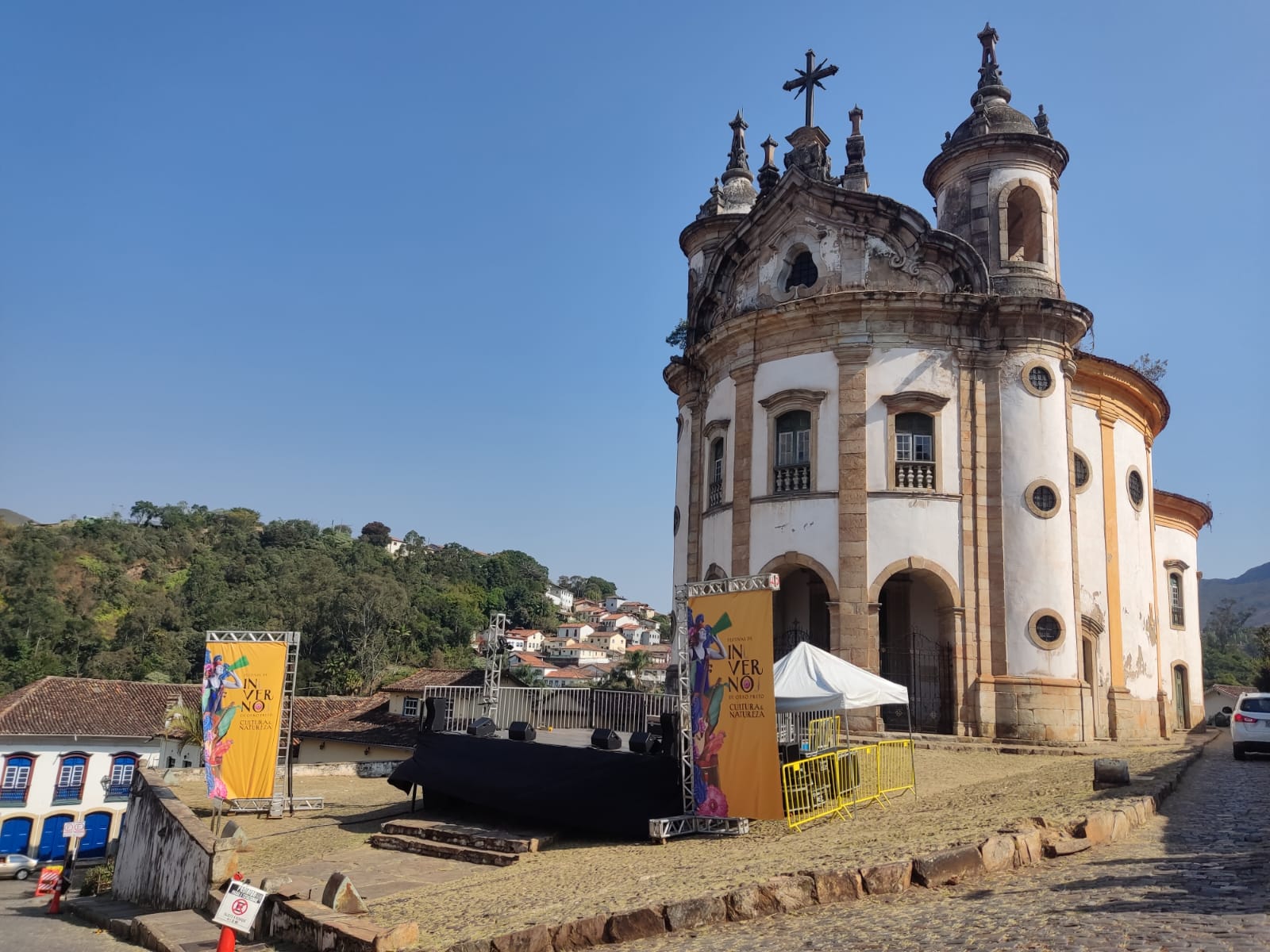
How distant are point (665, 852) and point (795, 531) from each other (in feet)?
36.5

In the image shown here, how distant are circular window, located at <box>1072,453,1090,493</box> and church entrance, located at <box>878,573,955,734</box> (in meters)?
4.72

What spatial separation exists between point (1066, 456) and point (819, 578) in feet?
19.6

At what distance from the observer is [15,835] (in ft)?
120

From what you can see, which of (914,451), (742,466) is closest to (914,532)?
(914,451)

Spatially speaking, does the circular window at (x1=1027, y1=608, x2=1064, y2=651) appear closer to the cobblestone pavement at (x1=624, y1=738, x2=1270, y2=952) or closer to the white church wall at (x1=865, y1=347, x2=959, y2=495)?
the white church wall at (x1=865, y1=347, x2=959, y2=495)

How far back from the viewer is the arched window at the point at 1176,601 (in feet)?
101

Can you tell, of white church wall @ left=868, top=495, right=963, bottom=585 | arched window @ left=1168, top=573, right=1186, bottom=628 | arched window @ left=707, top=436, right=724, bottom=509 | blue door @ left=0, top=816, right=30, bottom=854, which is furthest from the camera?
blue door @ left=0, top=816, right=30, bottom=854

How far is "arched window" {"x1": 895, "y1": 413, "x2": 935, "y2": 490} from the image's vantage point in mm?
21375

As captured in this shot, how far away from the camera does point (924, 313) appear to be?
2167 cm

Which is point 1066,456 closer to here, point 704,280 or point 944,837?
point 704,280

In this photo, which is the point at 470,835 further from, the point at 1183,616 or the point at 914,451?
the point at 1183,616

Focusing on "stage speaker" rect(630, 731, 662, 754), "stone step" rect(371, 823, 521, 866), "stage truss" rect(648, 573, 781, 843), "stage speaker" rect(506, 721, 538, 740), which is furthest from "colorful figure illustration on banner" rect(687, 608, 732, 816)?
"stage speaker" rect(506, 721, 538, 740)

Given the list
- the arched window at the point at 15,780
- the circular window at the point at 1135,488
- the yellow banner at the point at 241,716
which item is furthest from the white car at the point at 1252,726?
the arched window at the point at 15,780

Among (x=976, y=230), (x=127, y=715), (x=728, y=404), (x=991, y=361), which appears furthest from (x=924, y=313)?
(x=127, y=715)
